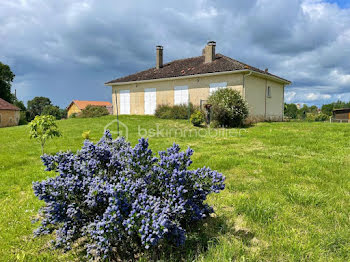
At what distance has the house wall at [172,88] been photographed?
1553 centimetres

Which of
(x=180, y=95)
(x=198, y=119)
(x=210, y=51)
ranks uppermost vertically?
(x=210, y=51)

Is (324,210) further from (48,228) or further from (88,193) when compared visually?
(48,228)

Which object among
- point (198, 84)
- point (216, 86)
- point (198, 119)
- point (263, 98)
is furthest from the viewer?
point (263, 98)

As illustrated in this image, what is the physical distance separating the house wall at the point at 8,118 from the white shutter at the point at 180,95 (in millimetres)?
28252

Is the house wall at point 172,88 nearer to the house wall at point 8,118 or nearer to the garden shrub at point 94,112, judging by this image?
the garden shrub at point 94,112

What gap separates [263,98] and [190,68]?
660 centimetres

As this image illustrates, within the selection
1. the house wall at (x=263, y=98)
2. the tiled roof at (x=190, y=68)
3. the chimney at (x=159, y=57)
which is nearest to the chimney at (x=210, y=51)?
the tiled roof at (x=190, y=68)

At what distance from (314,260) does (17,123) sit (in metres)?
41.9

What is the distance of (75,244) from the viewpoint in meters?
2.12

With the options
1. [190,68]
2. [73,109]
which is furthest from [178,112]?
[73,109]

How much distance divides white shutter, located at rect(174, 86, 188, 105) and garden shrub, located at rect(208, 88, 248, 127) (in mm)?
4996

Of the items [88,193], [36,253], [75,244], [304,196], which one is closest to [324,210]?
[304,196]

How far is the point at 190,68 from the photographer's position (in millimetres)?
18297

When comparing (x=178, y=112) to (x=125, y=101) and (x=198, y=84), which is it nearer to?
(x=198, y=84)
